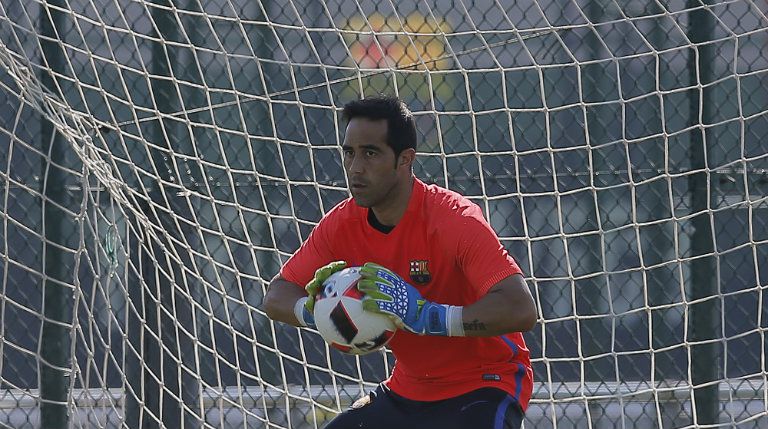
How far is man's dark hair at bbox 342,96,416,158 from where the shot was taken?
11.8 ft

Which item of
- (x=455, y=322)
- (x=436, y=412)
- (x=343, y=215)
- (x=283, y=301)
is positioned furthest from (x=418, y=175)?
(x=455, y=322)

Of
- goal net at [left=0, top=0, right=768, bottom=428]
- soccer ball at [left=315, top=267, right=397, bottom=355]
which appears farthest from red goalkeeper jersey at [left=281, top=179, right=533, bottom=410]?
goal net at [left=0, top=0, right=768, bottom=428]

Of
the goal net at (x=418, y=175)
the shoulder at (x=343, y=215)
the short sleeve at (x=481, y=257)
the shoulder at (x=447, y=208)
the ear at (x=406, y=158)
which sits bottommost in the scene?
the goal net at (x=418, y=175)

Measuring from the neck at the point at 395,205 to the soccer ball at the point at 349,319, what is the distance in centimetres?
30

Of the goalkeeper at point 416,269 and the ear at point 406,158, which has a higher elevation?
the ear at point 406,158

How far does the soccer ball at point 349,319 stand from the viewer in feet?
10.8

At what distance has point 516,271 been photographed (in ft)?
11.1

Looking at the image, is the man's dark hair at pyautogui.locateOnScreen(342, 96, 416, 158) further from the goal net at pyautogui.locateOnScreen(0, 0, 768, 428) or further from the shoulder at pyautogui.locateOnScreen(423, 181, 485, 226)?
the goal net at pyautogui.locateOnScreen(0, 0, 768, 428)

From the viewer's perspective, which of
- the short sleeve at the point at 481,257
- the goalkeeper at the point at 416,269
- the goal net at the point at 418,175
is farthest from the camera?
the goal net at the point at 418,175

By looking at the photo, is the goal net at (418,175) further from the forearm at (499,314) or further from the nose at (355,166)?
the forearm at (499,314)

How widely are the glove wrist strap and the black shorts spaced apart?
30 centimetres

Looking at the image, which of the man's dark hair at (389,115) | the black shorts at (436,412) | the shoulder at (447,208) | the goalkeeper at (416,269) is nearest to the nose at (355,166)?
the goalkeeper at (416,269)

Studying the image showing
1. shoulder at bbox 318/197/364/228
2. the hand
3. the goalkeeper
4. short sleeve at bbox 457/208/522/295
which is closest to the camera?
the hand

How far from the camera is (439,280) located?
3582 mm
